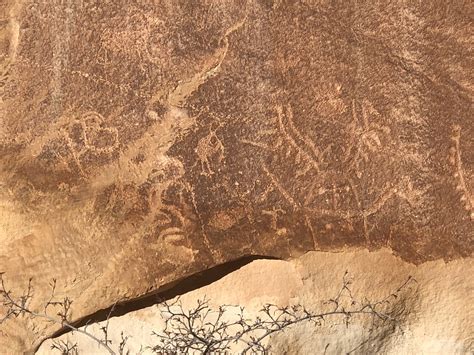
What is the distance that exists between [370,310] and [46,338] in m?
1.28

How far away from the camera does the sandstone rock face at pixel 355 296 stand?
2.73 meters

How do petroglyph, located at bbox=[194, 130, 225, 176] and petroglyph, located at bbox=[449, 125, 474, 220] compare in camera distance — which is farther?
petroglyph, located at bbox=[194, 130, 225, 176]

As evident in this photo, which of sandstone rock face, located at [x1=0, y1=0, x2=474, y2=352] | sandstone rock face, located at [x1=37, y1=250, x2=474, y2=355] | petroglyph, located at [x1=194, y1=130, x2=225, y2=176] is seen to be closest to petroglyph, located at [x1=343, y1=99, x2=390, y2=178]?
sandstone rock face, located at [x1=0, y1=0, x2=474, y2=352]

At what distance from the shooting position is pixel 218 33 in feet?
9.27

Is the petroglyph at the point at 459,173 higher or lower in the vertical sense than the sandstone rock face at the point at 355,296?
higher

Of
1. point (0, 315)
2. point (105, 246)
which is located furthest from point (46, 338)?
point (105, 246)

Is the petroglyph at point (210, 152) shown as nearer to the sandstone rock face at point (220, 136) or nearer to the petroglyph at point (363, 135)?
the sandstone rock face at point (220, 136)

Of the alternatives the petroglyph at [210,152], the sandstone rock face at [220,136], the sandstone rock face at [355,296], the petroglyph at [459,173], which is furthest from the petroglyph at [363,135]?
the petroglyph at [210,152]

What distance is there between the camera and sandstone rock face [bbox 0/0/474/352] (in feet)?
8.93

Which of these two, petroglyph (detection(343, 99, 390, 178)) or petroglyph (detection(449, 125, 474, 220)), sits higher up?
petroglyph (detection(343, 99, 390, 178))

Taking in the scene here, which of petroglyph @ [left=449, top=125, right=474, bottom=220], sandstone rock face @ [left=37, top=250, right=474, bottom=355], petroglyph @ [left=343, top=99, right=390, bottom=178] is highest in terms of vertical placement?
petroglyph @ [left=343, top=99, right=390, bottom=178]

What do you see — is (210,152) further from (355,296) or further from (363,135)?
(355,296)

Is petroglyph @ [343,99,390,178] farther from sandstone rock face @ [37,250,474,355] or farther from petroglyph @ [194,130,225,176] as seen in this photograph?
petroglyph @ [194,130,225,176]

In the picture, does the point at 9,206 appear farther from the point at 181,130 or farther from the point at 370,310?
the point at 370,310
